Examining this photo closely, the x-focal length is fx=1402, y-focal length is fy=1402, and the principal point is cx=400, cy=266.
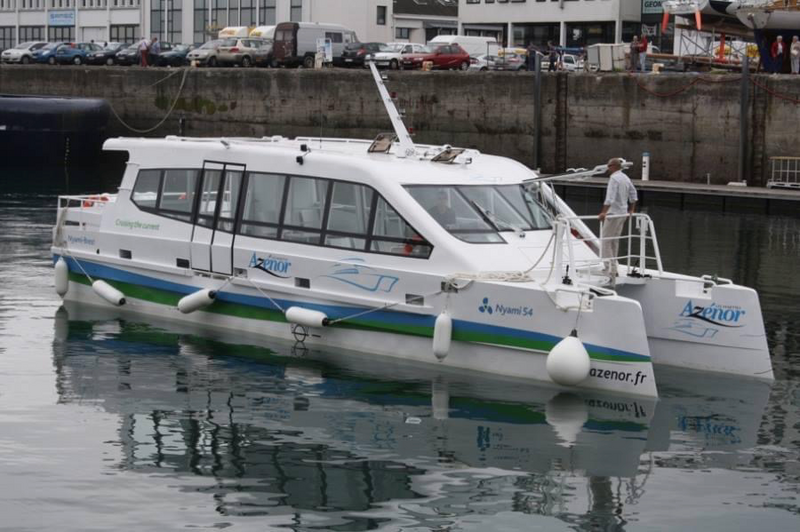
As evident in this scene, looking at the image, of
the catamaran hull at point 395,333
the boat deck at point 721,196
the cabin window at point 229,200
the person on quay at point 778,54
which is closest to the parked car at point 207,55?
the boat deck at point 721,196

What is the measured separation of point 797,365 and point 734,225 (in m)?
15.7

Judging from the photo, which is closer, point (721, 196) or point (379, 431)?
point (379, 431)

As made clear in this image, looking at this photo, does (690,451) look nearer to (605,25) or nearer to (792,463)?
(792,463)

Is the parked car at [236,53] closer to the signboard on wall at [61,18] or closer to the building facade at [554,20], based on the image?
the building facade at [554,20]

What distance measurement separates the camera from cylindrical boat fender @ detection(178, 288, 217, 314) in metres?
18.1

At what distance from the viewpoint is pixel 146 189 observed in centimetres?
1914

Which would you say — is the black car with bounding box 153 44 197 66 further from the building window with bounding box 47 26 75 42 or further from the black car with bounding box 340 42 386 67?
the building window with bounding box 47 26 75 42

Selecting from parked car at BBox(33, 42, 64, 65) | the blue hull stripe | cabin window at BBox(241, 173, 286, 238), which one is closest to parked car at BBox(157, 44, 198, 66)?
parked car at BBox(33, 42, 64, 65)

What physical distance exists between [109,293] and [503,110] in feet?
80.2

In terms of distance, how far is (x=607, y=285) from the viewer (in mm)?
15852

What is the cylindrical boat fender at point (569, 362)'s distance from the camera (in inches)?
568

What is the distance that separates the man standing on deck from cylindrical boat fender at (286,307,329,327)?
341 cm

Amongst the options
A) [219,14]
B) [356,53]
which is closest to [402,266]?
[356,53]

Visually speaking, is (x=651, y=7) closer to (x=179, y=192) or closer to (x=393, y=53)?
(x=393, y=53)
